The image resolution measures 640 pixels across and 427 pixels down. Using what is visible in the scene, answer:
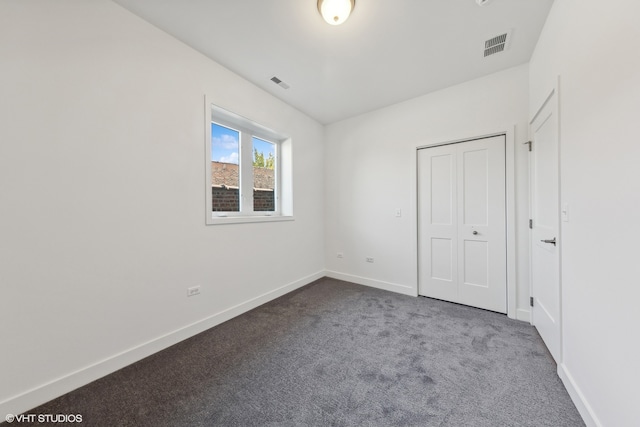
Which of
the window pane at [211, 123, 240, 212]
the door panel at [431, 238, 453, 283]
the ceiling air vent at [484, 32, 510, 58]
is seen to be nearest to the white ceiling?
the ceiling air vent at [484, 32, 510, 58]

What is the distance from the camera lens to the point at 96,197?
171 centimetres

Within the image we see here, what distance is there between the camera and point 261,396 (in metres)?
1.52

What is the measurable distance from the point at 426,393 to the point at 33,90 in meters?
3.25

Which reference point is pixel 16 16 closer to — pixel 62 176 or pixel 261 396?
pixel 62 176

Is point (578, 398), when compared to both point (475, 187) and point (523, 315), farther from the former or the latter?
point (475, 187)

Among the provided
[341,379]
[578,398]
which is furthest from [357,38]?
[578,398]

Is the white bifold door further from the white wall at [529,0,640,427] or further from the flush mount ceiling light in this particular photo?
the flush mount ceiling light

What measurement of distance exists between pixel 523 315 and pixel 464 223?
3.70 feet

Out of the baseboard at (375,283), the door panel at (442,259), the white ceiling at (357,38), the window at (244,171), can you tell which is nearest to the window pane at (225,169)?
the window at (244,171)

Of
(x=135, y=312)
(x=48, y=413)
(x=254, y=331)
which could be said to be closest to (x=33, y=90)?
(x=135, y=312)

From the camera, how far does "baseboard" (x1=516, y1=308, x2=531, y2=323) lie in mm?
2439

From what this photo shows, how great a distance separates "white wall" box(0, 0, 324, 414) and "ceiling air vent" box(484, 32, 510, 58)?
2.70 meters

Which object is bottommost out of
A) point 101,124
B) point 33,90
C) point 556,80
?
point 101,124

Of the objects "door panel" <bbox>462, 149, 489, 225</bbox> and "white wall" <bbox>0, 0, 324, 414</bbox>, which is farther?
"door panel" <bbox>462, 149, 489, 225</bbox>
